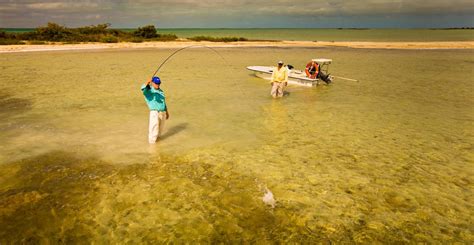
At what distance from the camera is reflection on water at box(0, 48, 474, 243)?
5.47 meters

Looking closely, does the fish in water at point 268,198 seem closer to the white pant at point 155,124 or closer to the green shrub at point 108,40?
the white pant at point 155,124

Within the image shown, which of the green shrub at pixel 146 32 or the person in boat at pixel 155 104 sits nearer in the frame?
the person in boat at pixel 155 104

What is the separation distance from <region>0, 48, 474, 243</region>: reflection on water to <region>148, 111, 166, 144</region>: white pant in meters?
0.26

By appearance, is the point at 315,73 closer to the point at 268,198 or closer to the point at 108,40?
the point at 268,198

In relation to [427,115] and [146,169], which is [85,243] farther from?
[427,115]

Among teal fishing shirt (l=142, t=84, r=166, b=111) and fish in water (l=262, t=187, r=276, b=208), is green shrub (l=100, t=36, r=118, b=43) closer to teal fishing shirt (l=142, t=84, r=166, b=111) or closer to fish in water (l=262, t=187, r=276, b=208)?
teal fishing shirt (l=142, t=84, r=166, b=111)

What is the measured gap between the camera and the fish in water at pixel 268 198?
6191 millimetres

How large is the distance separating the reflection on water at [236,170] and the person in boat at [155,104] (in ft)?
1.44

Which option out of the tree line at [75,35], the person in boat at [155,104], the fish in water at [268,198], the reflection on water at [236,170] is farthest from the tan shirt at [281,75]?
the tree line at [75,35]

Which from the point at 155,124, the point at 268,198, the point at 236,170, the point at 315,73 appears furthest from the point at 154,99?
the point at 315,73

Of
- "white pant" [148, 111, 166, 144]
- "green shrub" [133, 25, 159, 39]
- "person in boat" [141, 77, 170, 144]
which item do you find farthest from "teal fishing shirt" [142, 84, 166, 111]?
"green shrub" [133, 25, 159, 39]

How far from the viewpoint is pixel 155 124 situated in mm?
8766

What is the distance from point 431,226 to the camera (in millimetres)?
5547

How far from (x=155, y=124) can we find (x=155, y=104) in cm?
64
